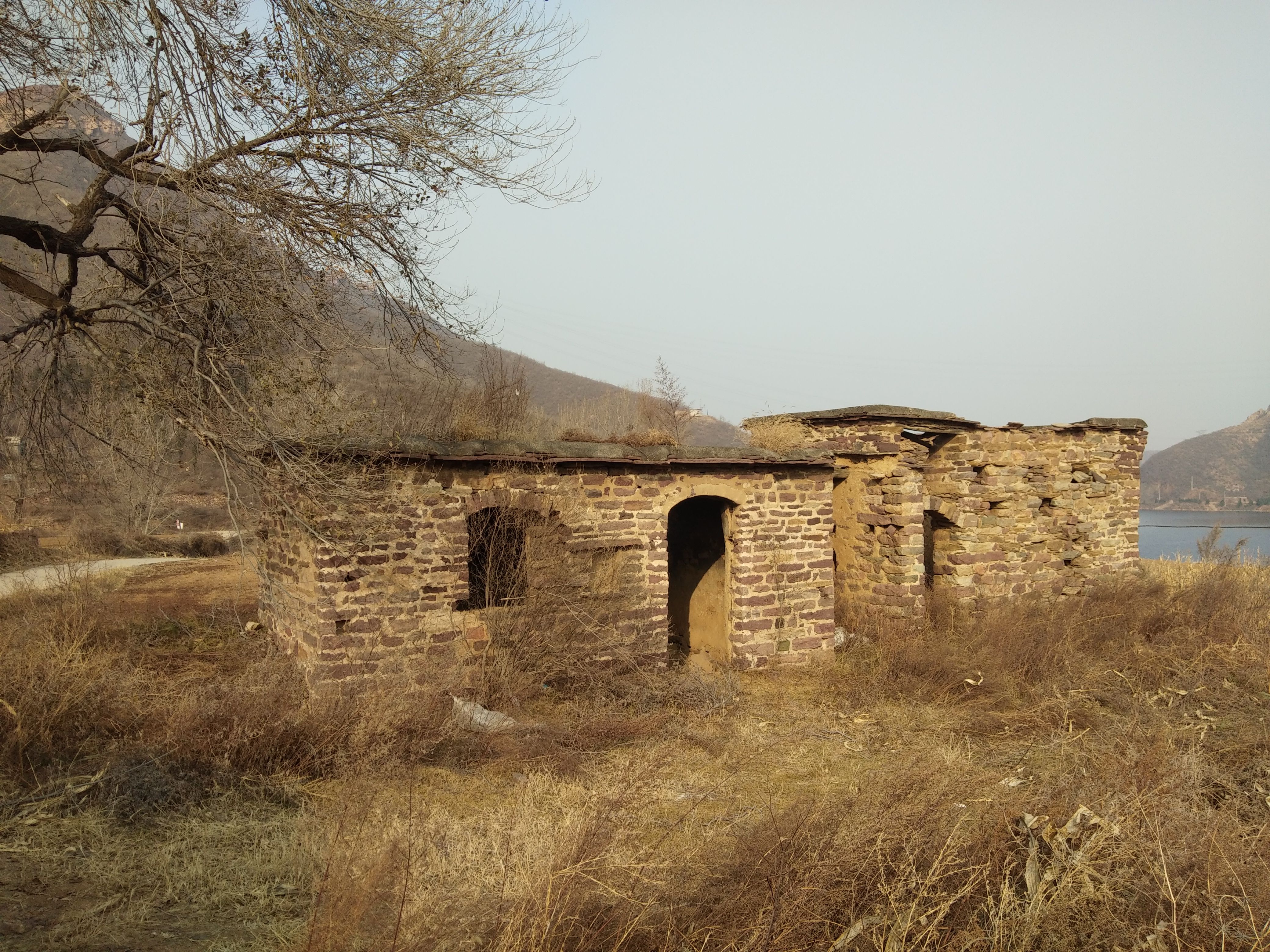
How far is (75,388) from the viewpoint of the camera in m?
8.16

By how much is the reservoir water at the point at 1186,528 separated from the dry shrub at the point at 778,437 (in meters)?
32.7

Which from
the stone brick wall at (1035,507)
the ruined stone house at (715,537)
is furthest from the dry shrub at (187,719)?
the stone brick wall at (1035,507)

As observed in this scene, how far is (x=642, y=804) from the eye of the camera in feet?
17.9

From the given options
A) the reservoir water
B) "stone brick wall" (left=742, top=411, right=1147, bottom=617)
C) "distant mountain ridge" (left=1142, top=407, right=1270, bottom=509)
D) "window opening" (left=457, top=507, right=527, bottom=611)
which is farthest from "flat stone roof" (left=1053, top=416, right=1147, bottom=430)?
"distant mountain ridge" (left=1142, top=407, right=1270, bottom=509)

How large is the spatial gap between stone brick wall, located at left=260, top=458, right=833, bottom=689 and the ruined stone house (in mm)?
20

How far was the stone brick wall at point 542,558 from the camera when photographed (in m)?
7.49

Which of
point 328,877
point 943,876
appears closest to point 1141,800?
point 943,876

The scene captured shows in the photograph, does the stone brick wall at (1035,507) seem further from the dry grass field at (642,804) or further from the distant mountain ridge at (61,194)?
the distant mountain ridge at (61,194)

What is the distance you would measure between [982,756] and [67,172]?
4769 cm

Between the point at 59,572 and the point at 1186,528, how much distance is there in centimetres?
4873

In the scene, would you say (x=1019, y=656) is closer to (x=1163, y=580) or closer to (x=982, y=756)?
(x=982, y=756)

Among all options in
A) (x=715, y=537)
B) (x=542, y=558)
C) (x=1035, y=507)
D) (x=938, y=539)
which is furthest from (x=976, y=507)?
(x=542, y=558)

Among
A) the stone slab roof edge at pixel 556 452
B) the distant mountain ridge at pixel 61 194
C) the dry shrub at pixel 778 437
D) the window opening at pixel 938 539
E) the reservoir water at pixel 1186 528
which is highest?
the distant mountain ridge at pixel 61 194

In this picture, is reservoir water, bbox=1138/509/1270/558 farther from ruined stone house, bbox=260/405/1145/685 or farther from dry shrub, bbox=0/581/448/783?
dry shrub, bbox=0/581/448/783
